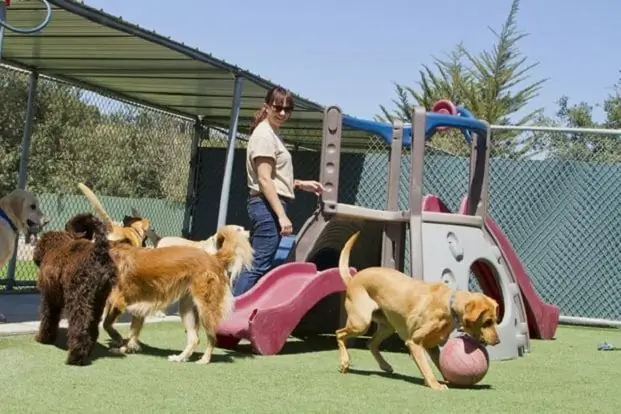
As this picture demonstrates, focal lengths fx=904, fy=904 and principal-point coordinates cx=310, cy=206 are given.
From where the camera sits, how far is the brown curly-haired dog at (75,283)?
5.76 metres

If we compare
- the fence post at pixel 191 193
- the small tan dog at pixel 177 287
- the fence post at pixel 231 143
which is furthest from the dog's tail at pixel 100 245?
the fence post at pixel 191 193

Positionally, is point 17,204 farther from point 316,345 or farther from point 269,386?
point 269,386

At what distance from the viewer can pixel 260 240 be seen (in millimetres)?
7359

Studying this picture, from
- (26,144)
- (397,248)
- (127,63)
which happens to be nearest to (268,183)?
(397,248)

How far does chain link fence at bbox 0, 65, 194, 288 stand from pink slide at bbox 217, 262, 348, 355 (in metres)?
5.14

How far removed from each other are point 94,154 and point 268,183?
611 centimetres

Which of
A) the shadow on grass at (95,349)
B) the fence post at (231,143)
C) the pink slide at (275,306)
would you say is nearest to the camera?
the shadow on grass at (95,349)

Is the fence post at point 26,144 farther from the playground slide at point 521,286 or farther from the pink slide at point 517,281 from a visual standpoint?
the playground slide at point 521,286

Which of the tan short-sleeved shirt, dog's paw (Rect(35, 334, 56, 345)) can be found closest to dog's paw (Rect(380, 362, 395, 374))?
the tan short-sleeved shirt

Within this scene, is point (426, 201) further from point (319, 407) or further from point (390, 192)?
point (319, 407)

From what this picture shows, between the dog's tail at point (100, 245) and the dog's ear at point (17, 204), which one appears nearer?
the dog's tail at point (100, 245)

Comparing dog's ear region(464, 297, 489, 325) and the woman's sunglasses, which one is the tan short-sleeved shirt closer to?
the woman's sunglasses

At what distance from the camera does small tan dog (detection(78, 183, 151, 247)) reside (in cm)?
888

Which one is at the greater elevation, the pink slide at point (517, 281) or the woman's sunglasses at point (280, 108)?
the woman's sunglasses at point (280, 108)
